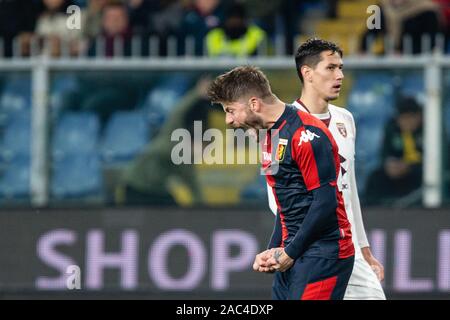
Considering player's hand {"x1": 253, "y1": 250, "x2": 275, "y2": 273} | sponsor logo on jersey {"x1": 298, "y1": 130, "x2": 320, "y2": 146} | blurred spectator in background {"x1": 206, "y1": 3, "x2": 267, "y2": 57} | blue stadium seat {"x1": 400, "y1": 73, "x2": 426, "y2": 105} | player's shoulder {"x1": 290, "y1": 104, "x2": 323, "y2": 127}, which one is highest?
blurred spectator in background {"x1": 206, "y1": 3, "x2": 267, "y2": 57}

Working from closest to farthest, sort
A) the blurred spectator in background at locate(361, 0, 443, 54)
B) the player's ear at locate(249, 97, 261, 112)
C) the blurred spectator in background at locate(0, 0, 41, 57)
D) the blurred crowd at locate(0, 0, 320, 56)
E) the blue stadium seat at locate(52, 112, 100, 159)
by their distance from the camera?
the player's ear at locate(249, 97, 261, 112), the blue stadium seat at locate(52, 112, 100, 159), the blurred spectator in background at locate(361, 0, 443, 54), the blurred crowd at locate(0, 0, 320, 56), the blurred spectator in background at locate(0, 0, 41, 57)

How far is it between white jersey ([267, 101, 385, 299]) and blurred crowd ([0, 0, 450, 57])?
473 centimetres

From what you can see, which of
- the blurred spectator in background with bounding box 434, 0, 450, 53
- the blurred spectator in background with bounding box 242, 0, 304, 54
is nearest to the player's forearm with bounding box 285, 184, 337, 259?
the blurred spectator in background with bounding box 434, 0, 450, 53

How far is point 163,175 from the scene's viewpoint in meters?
13.1

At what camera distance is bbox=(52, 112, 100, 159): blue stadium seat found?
13.1m

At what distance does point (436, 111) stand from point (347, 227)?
5209 mm

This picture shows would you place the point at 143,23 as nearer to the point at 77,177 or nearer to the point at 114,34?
the point at 114,34

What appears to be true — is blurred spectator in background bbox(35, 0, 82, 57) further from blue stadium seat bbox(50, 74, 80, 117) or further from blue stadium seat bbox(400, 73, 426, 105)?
blue stadium seat bbox(400, 73, 426, 105)

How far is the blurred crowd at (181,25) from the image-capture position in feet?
44.8

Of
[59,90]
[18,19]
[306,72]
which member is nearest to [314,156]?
[306,72]

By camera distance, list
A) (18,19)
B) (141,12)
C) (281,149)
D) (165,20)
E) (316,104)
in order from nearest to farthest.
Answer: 1. (281,149)
2. (316,104)
3. (165,20)
4. (141,12)
5. (18,19)

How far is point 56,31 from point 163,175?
253 centimetres
